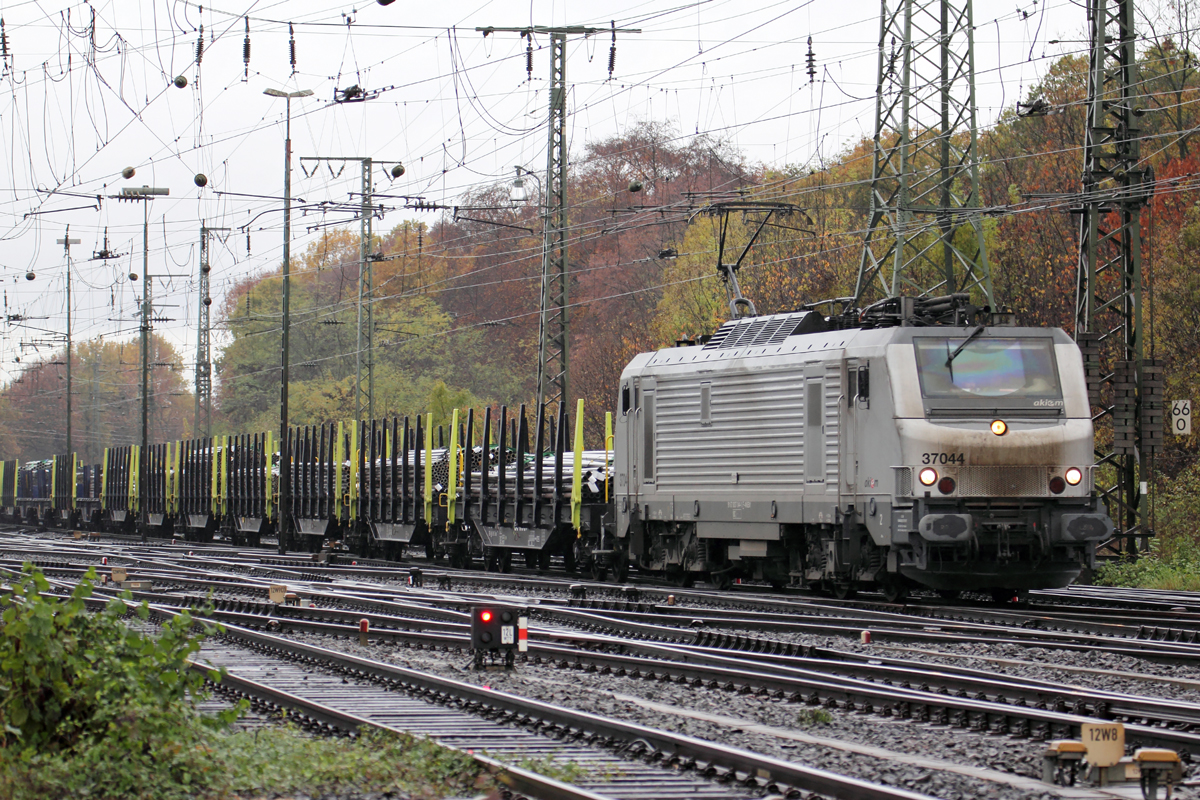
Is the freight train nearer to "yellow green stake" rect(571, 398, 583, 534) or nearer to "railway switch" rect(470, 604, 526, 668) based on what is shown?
"yellow green stake" rect(571, 398, 583, 534)

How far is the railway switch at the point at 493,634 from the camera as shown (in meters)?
12.5

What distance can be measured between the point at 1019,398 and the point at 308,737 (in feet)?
Result: 35.0

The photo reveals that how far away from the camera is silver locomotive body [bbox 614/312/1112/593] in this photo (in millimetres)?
16812

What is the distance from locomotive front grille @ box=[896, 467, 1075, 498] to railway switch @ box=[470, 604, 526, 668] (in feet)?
19.5

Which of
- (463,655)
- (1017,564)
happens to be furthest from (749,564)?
(463,655)

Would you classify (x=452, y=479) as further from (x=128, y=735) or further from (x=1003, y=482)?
(x=128, y=735)

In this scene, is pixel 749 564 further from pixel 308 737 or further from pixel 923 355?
pixel 308 737

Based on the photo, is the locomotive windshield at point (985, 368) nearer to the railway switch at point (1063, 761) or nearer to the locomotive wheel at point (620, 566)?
the locomotive wheel at point (620, 566)

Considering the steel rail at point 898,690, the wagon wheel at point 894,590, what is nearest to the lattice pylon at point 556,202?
the wagon wheel at point 894,590

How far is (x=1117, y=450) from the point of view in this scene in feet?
71.6

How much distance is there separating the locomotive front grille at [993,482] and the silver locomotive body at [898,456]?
0.02m

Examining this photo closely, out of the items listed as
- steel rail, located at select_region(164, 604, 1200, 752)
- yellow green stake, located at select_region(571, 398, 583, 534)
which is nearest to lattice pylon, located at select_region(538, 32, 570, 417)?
yellow green stake, located at select_region(571, 398, 583, 534)

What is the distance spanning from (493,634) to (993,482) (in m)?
7.03

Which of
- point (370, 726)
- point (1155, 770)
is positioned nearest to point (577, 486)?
point (370, 726)
